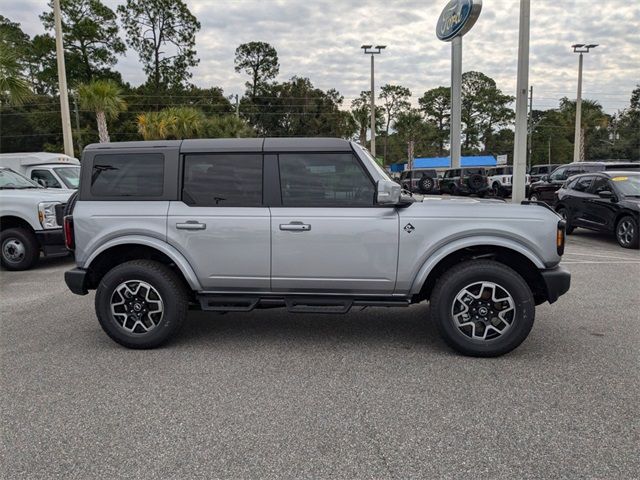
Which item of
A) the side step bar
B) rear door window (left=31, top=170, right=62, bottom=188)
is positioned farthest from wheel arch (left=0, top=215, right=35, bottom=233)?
the side step bar

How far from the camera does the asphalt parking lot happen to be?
278cm

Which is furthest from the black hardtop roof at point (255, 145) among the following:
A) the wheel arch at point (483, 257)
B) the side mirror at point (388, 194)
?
the wheel arch at point (483, 257)

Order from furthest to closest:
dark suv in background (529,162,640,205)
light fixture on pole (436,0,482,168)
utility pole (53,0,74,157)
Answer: light fixture on pole (436,0,482,168), utility pole (53,0,74,157), dark suv in background (529,162,640,205)

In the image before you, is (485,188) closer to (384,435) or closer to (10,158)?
(10,158)

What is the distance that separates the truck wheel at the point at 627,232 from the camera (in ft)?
33.0

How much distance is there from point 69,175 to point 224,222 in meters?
8.71

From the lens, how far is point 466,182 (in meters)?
27.0

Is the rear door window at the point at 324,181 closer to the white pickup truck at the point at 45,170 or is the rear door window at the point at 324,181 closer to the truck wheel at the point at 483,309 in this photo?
the truck wheel at the point at 483,309

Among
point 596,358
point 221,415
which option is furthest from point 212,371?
point 596,358

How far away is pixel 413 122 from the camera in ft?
219

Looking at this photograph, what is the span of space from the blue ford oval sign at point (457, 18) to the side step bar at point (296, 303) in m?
23.0

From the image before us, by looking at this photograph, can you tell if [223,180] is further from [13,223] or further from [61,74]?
[61,74]

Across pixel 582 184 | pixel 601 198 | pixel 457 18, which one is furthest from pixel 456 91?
pixel 601 198

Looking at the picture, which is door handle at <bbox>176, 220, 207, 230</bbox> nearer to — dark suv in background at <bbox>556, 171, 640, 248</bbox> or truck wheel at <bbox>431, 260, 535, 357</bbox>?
truck wheel at <bbox>431, 260, 535, 357</bbox>
